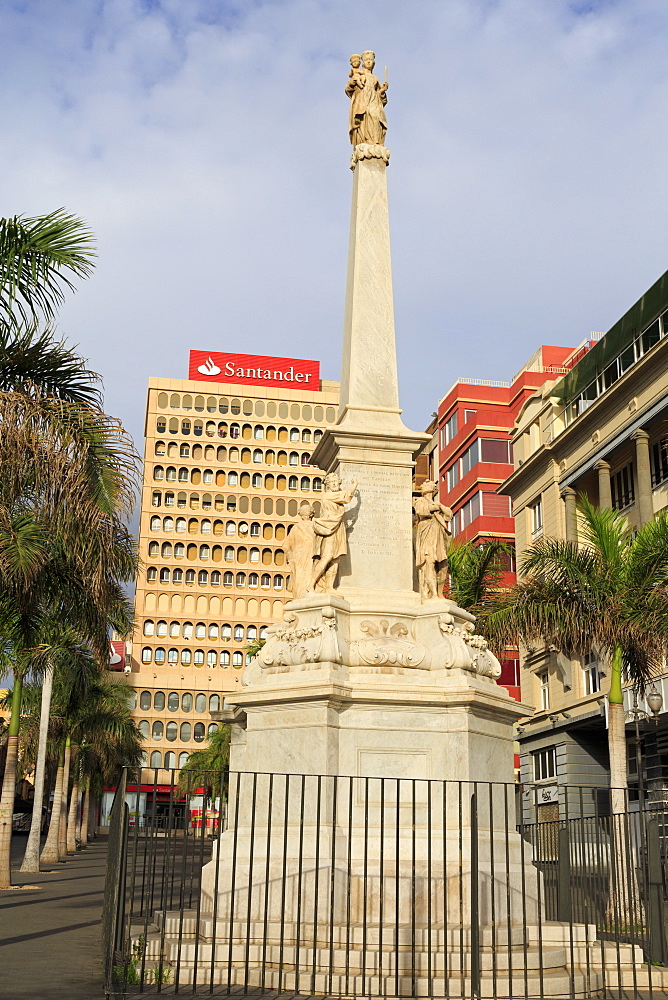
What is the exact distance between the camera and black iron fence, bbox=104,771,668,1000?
898 centimetres

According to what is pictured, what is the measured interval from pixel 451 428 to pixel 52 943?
5685 centimetres

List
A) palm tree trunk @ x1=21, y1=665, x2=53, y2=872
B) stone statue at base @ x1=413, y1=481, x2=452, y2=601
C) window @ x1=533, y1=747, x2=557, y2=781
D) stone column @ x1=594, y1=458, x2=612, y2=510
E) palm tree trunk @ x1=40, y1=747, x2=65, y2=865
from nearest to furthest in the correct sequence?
1. stone statue at base @ x1=413, y1=481, x2=452, y2=601
2. palm tree trunk @ x1=21, y1=665, x2=53, y2=872
3. palm tree trunk @ x1=40, y1=747, x2=65, y2=865
4. stone column @ x1=594, y1=458, x2=612, y2=510
5. window @ x1=533, y1=747, x2=557, y2=781

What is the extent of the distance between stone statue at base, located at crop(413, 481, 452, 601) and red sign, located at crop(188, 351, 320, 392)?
102 metres

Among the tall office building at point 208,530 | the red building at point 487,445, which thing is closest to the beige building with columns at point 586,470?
the red building at point 487,445

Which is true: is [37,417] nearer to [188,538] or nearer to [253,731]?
[253,731]

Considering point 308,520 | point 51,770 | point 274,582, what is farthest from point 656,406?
point 274,582

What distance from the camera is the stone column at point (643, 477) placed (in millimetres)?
36750

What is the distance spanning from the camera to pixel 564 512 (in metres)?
46.0

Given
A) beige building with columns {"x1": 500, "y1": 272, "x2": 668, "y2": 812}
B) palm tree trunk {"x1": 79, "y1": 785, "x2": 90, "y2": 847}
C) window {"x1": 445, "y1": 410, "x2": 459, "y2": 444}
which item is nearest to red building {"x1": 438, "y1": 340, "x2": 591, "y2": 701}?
window {"x1": 445, "y1": 410, "x2": 459, "y2": 444}

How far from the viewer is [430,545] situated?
13719mm

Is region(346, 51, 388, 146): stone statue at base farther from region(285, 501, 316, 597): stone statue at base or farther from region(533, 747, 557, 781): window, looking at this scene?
region(533, 747, 557, 781): window

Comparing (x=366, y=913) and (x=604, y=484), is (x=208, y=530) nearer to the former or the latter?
(x=604, y=484)

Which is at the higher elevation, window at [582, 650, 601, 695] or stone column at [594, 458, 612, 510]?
stone column at [594, 458, 612, 510]

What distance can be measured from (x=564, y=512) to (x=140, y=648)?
68.1 m
